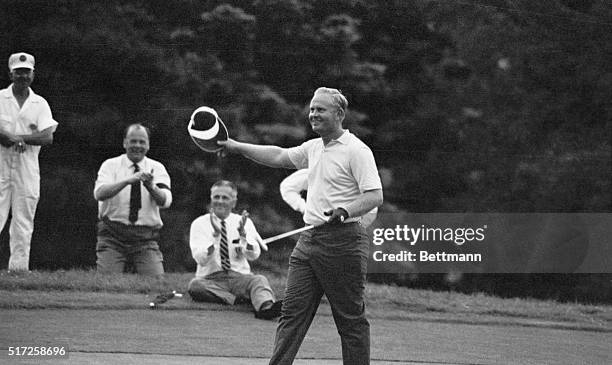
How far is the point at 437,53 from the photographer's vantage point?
9719 millimetres

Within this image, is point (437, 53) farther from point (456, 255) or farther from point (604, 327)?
point (604, 327)

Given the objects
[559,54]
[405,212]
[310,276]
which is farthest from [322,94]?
[559,54]

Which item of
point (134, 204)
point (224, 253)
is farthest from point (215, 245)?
point (134, 204)

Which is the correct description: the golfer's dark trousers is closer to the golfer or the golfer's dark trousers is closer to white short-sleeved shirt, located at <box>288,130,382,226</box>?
the golfer

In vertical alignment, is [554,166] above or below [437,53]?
below

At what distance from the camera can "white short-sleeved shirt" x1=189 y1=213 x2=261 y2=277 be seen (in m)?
7.56

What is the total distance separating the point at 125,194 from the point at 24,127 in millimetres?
874

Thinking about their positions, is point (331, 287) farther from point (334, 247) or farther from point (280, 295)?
point (280, 295)

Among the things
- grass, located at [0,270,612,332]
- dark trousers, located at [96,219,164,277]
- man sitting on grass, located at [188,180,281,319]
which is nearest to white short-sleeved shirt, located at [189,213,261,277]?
man sitting on grass, located at [188,180,281,319]

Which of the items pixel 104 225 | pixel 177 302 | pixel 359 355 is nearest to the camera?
pixel 359 355

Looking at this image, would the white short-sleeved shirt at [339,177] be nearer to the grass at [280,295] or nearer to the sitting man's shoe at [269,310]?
the sitting man's shoe at [269,310]

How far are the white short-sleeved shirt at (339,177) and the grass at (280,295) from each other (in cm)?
250

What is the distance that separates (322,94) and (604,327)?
4175 millimetres

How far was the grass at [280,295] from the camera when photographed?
7.48 meters
